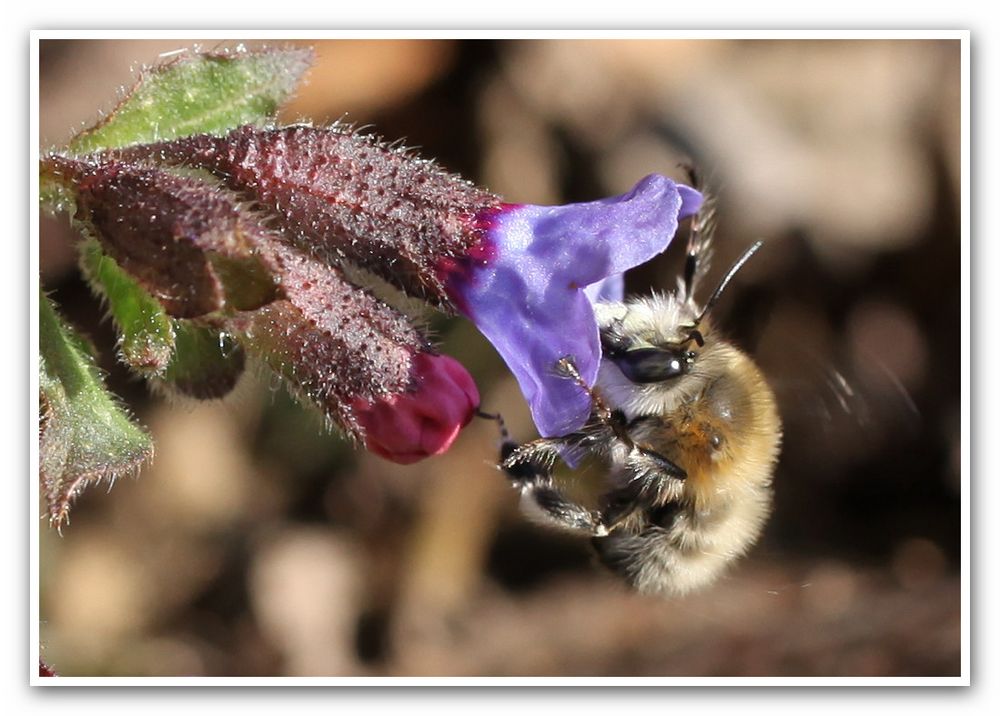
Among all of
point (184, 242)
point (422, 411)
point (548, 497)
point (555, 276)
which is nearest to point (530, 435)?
point (548, 497)

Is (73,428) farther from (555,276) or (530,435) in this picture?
(530,435)

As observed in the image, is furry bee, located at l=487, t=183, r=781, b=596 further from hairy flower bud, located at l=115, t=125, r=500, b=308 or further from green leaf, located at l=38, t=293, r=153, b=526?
green leaf, located at l=38, t=293, r=153, b=526

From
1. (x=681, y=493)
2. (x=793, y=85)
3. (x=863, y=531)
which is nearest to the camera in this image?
(x=681, y=493)

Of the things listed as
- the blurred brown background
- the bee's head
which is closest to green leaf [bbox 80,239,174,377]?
the bee's head

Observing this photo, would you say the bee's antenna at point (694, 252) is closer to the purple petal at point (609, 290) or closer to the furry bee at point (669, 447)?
the furry bee at point (669, 447)

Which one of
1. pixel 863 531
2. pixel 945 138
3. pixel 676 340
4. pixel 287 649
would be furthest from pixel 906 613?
→ pixel 676 340
